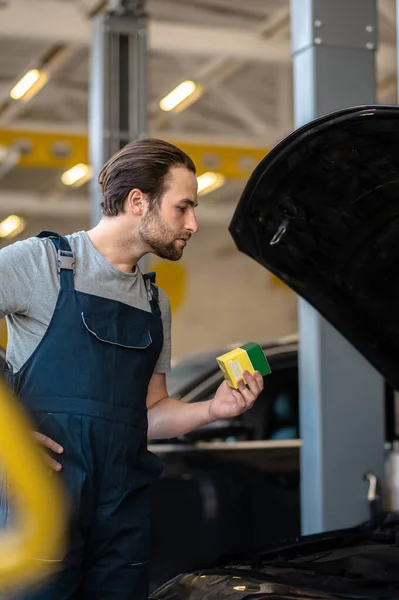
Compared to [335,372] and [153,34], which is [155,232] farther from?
[153,34]

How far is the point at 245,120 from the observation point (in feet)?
43.5

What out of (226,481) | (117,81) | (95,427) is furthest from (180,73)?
(95,427)

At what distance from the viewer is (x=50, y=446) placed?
2.28 meters

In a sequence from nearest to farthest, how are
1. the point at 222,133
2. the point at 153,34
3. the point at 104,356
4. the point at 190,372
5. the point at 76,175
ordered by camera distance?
the point at 104,356 < the point at 190,372 < the point at 153,34 < the point at 222,133 < the point at 76,175

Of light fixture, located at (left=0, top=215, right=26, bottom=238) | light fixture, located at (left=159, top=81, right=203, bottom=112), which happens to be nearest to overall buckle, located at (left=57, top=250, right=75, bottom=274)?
light fixture, located at (left=159, top=81, right=203, bottom=112)

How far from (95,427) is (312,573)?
2.08 feet

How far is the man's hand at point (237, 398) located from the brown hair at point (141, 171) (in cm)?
49

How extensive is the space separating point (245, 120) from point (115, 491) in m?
11.3

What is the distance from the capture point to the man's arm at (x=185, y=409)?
252 centimetres

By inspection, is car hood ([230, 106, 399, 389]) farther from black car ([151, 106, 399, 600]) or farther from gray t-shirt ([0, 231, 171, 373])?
gray t-shirt ([0, 231, 171, 373])

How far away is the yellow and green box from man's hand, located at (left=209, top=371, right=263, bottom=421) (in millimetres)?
13

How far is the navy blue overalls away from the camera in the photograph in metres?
2.32

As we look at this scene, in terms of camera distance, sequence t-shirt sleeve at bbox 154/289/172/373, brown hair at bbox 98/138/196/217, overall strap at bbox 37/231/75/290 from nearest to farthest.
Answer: overall strap at bbox 37/231/75/290
brown hair at bbox 98/138/196/217
t-shirt sleeve at bbox 154/289/172/373

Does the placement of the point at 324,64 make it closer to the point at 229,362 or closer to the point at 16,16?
the point at 229,362
